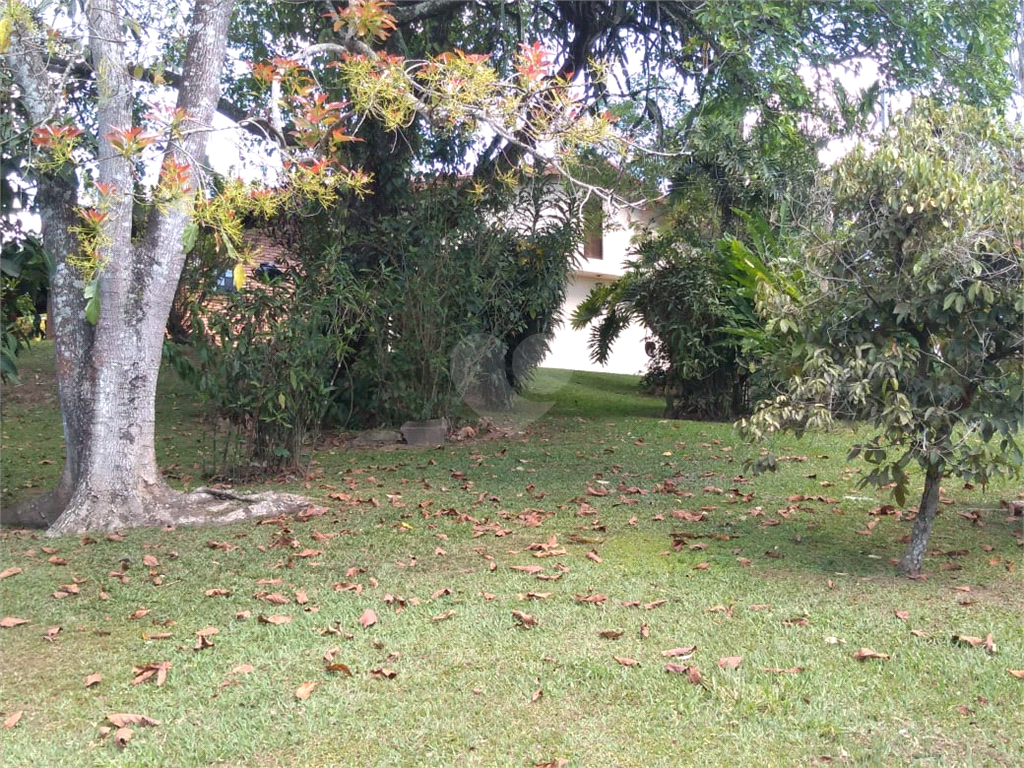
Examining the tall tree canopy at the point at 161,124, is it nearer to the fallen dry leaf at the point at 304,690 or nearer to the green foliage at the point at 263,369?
the green foliage at the point at 263,369

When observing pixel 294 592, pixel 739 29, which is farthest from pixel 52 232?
pixel 739 29

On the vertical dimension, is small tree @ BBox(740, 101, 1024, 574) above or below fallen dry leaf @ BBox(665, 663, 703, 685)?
above

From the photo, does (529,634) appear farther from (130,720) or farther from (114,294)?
(114,294)

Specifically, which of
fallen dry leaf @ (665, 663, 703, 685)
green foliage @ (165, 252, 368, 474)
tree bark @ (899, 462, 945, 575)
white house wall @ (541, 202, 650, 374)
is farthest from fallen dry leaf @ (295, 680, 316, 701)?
white house wall @ (541, 202, 650, 374)

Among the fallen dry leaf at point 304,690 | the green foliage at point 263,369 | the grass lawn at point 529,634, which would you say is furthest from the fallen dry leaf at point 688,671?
the green foliage at point 263,369

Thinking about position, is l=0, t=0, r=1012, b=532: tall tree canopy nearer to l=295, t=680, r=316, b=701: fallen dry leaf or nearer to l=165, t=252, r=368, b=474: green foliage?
l=165, t=252, r=368, b=474: green foliage

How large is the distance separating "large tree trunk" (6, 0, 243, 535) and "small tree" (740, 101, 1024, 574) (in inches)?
165

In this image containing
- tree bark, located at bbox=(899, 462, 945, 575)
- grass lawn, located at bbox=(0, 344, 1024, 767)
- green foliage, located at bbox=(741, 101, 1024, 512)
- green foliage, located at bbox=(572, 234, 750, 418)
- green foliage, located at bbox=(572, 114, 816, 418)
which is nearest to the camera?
grass lawn, located at bbox=(0, 344, 1024, 767)

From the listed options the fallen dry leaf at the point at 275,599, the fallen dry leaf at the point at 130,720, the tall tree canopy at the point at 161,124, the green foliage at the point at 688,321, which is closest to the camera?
the fallen dry leaf at the point at 130,720

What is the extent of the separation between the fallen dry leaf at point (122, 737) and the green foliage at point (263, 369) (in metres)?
4.54

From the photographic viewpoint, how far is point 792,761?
3160 mm

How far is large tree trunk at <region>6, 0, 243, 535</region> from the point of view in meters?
6.41

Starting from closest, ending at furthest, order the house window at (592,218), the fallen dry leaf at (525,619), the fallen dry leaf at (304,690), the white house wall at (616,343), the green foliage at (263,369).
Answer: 1. the fallen dry leaf at (304,690)
2. the fallen dry leaf at (525,619)
3. the green foliage at (263,369)
4. the house window at (592,218)
5. the white house wall at (616,343)

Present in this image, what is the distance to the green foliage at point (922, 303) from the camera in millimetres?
4762
